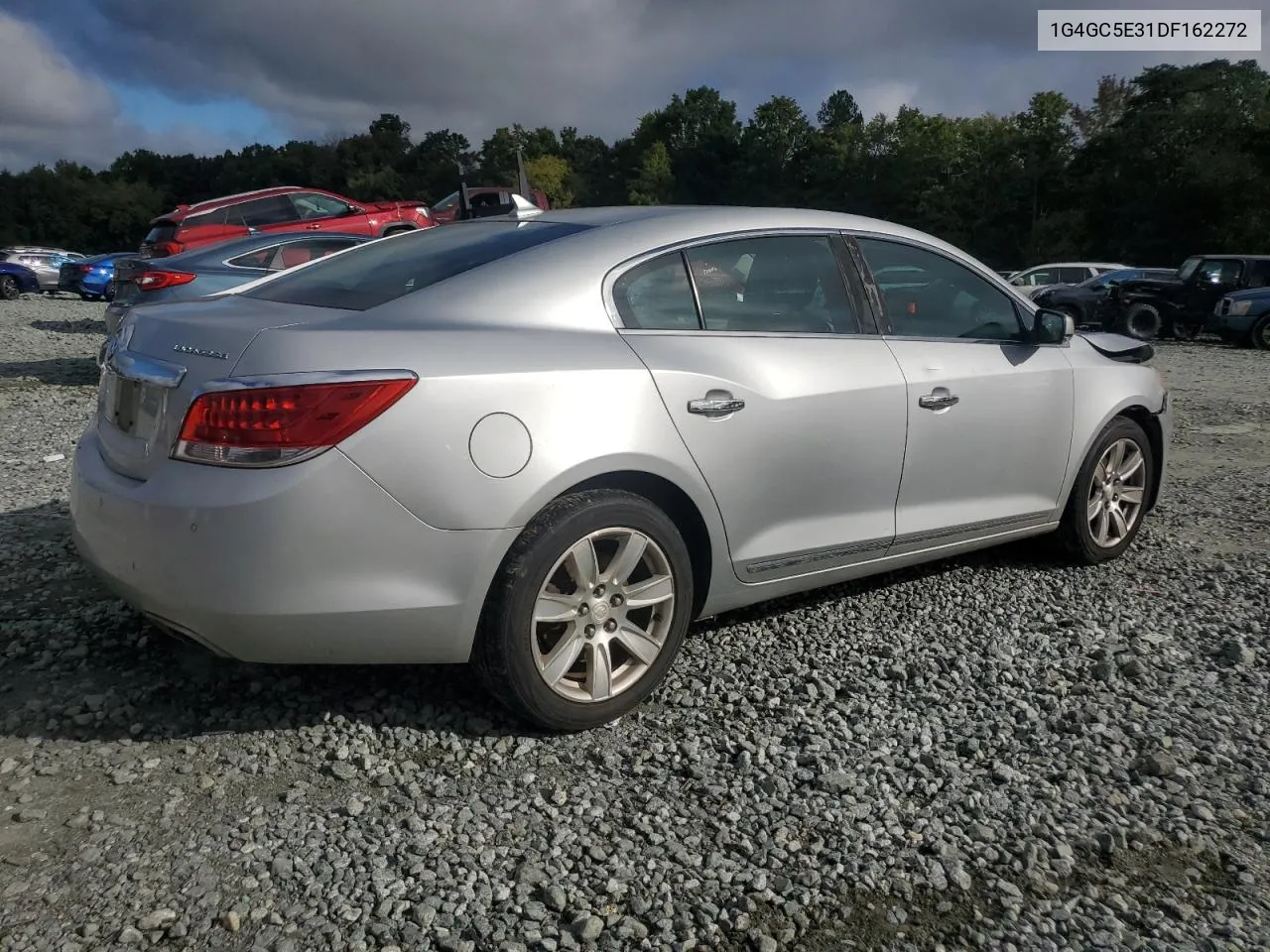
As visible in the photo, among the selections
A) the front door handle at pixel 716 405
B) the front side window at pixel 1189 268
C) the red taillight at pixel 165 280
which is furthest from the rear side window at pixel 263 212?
the front side window at pixel 1189 268

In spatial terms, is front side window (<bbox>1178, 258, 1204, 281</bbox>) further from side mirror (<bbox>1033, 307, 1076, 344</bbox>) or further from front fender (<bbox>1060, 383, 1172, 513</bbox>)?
side mirror (<bbox>1033, 307, 1076, 344</bbox>)

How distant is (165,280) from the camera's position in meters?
9.98

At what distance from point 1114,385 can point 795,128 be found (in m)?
78.4

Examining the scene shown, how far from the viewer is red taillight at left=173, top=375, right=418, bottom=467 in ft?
8.91

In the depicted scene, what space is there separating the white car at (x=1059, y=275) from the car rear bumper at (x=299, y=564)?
2437 centimetres

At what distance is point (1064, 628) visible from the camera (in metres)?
4.15

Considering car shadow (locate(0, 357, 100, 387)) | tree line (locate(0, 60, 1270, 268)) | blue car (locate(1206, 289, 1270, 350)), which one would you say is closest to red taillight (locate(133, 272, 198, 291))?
car shadow (locate(0, 357, 100, 387))

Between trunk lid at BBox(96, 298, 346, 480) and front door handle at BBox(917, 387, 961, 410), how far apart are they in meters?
2.11

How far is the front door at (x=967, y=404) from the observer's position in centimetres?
402

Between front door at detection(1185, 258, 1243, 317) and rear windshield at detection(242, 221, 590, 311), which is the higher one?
rear windshield at detection(242, 221, 590, 311)

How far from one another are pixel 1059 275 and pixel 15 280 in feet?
86.4

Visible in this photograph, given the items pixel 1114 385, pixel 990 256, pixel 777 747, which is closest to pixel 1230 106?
pixel 990 256

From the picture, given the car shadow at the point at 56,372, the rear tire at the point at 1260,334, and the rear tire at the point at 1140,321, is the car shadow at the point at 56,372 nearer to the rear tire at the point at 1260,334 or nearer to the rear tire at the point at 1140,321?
the rear tire at the point at 1140,321

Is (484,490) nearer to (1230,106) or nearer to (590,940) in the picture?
(590,940)
